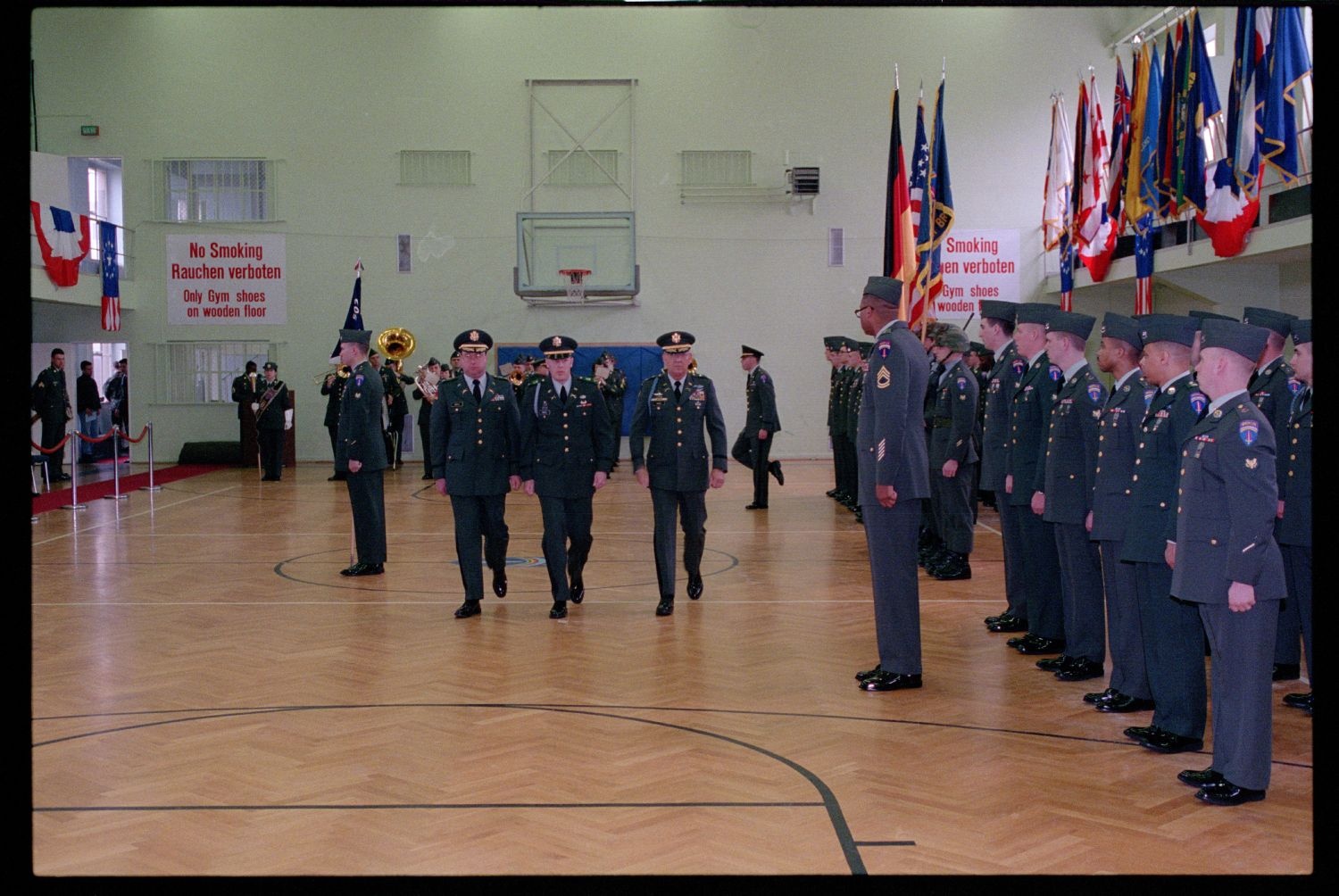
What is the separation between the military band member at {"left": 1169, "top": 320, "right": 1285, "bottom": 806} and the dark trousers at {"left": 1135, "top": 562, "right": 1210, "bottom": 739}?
0.50m

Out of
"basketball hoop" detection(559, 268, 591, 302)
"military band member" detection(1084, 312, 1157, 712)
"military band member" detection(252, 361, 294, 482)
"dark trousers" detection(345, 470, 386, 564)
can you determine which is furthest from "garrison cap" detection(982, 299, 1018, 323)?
"military band member" detection(252, 361, 294, 482)

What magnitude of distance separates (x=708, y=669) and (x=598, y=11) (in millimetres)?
16943

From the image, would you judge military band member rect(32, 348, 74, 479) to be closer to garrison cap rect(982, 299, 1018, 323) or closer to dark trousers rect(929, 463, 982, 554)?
dark trousers rect(929, 463, 982, 554)

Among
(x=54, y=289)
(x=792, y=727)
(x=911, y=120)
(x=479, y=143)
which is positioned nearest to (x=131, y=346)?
(x=54, y=289)

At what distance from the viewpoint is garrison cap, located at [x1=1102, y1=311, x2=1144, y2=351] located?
590 centimetres

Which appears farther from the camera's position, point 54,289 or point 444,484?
point 54,289

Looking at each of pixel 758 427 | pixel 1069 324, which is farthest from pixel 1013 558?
pixel 758 427

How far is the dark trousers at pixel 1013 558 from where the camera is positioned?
7.56m

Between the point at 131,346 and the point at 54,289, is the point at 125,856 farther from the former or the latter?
the point at 131,346

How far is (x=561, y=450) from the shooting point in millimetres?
8242

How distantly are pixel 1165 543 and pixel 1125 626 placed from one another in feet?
2.30

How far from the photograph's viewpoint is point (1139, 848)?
4066 mm

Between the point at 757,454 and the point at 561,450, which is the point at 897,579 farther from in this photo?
the point at 757,454

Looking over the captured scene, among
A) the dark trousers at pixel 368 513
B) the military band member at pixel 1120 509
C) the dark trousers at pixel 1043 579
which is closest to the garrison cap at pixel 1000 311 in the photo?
the dark trousers at pixel 1043 579
